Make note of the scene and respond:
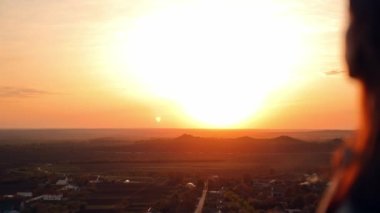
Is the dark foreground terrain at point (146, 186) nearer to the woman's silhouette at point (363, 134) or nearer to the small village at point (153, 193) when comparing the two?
the small village at point (153, 193)

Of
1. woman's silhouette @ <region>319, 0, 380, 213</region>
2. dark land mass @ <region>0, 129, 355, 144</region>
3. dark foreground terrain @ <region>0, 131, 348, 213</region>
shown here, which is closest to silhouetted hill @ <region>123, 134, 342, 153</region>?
dark foreground terrain @ <region>0, 131, 348, 213</region>

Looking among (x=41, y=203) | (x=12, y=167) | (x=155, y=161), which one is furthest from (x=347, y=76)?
(x=155, y=161)

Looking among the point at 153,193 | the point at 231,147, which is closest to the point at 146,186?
the point at 153,193

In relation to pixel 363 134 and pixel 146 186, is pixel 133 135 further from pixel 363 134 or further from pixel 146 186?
pixel 363 134

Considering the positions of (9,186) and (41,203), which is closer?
(41,203)

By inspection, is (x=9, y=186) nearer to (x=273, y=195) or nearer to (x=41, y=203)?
(x=41, y=203)

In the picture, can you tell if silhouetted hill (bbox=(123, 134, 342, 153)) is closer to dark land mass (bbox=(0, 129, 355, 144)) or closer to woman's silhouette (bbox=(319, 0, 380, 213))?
dark land mass (bbox=(0, 129, 355, 144))

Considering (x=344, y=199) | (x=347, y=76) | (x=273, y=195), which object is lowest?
(x=273, y=195)

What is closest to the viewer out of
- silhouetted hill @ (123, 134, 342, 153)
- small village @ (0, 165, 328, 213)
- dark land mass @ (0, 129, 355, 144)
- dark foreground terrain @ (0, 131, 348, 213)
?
small village @ (0, 165, 328, 213)
